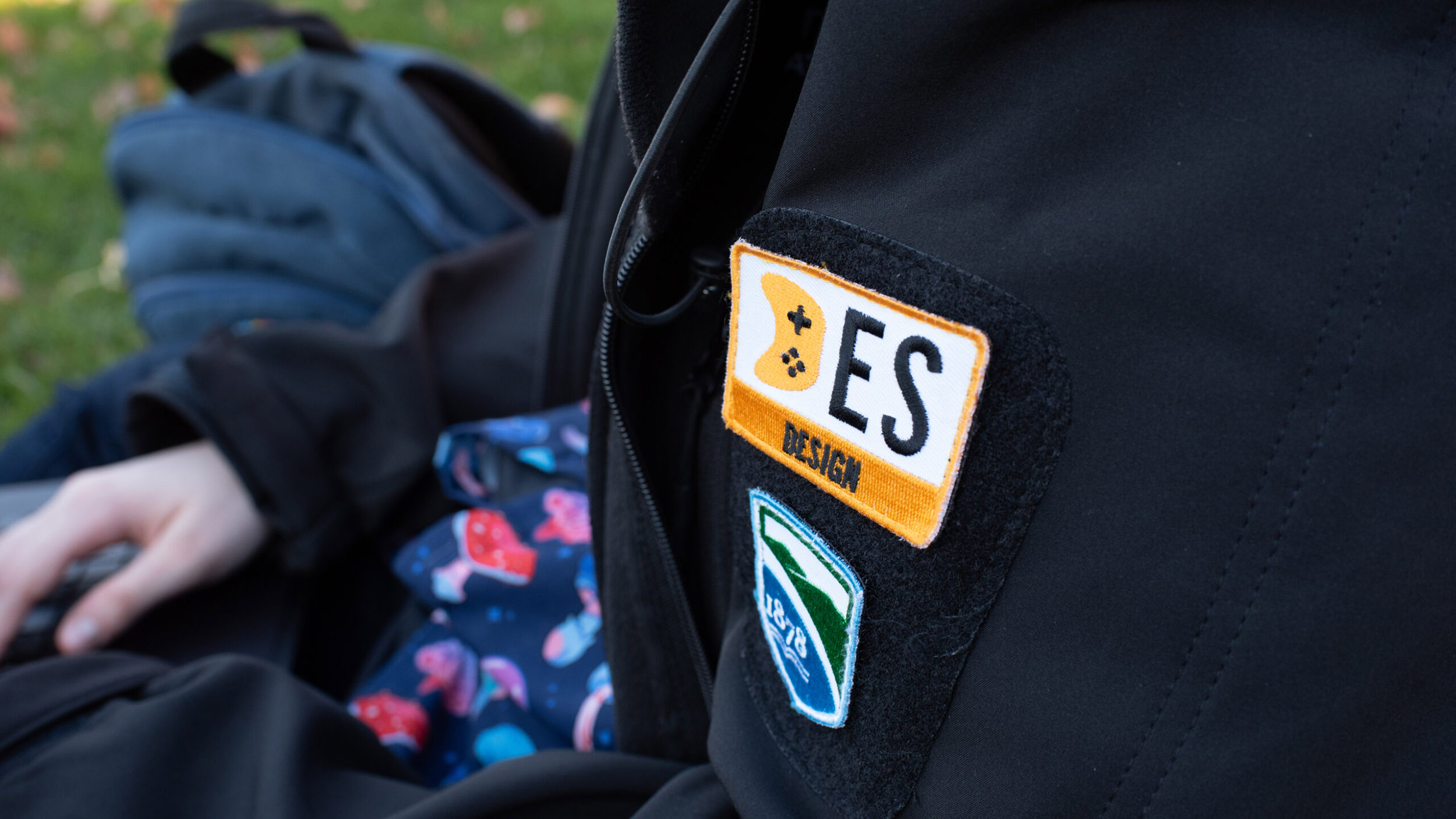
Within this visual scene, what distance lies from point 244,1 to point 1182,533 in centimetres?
123

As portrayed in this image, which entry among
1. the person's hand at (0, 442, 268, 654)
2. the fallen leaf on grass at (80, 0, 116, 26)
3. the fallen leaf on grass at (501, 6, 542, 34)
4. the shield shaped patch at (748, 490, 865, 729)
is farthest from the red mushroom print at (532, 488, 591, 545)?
the fallen leaf on grass at (80, 0, 116, 26)

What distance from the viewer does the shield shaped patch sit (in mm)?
409

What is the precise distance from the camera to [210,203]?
1.19 meters

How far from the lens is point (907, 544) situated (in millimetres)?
378

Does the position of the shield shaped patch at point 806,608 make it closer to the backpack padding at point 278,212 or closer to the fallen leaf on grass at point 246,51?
the backpack padding at point 278,212

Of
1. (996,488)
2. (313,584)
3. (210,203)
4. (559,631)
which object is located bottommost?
(313,584)

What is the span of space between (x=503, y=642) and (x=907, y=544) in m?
0.53

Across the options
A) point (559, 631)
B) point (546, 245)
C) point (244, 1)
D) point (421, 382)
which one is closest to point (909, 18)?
point (559, 631)

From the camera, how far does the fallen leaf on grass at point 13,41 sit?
2988 mm

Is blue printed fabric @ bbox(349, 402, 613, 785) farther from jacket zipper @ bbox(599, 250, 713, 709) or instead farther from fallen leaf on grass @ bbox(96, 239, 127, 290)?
fallen leaf on grass @ bbox(96, 239, 127, 290)

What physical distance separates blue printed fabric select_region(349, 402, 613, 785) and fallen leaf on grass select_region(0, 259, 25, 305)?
5.48 feet

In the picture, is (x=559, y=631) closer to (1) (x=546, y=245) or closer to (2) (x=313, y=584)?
(2) (x=313, y=584)

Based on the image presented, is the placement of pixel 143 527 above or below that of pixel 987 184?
below

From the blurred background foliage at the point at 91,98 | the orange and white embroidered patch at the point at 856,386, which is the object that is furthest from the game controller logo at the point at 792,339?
the blurred background foliage at the point at 91,98
